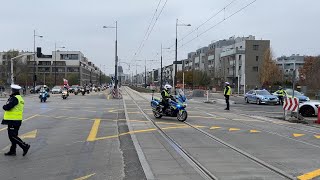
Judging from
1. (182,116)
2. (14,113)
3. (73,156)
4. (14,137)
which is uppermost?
(14,113)

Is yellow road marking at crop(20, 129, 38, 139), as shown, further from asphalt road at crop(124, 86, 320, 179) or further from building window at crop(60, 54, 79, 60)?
building window at crop(60, 54, 79, 60)

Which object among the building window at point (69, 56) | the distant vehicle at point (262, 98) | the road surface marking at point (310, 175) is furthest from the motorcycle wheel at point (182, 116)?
the building window at point (69, 56)

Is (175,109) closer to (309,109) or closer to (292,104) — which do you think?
(292,104)

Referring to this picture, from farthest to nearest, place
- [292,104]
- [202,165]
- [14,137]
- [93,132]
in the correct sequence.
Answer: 1. [292,104]
2. [93,132]
3. [14,137]
4. [202,165]

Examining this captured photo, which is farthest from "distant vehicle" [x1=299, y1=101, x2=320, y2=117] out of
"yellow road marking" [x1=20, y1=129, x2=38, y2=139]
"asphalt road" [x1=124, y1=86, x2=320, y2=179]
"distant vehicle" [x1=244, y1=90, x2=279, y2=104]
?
"yellow road marking" [x1=20, y1=129, x2=38, y2=139]

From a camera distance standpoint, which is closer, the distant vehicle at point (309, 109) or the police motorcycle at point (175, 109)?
the police motorcycle at point (175, 109)

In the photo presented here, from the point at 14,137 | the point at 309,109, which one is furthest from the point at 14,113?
the point at 309,109

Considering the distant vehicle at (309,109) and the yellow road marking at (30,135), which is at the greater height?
the distant vehicle at (309,109)

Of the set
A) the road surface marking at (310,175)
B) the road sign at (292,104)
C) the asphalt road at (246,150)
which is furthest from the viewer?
the road sign at (292,104)

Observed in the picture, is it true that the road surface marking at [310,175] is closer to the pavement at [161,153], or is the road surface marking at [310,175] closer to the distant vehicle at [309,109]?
the pavement at [161,153]

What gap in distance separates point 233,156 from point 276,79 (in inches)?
3625

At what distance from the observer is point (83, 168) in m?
8.80

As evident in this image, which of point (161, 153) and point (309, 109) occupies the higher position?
point (309, 109)

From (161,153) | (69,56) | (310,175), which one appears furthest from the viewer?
(69,56)
